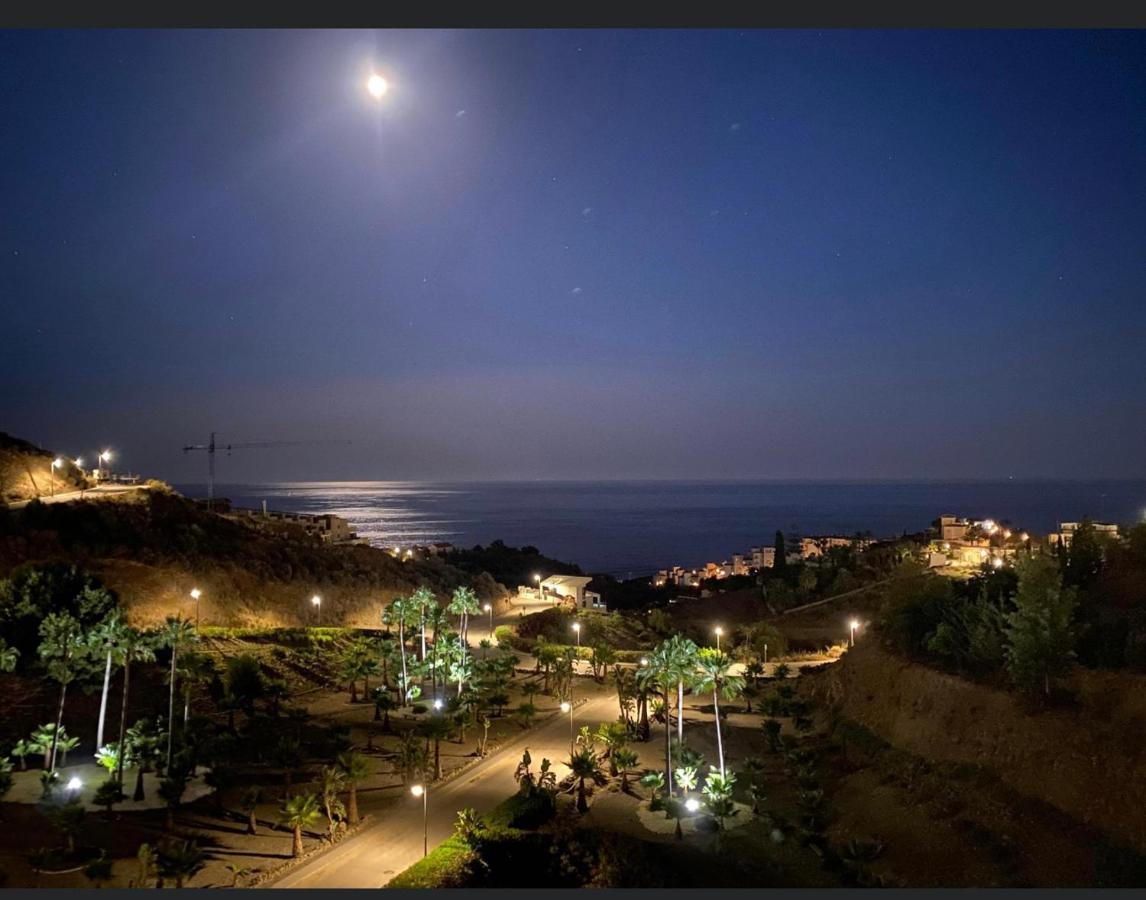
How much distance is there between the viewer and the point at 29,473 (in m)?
62.5

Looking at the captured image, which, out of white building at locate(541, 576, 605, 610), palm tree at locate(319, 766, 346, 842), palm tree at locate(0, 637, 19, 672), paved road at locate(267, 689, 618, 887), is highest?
palm tree at locate(0, 637, 19, 672)

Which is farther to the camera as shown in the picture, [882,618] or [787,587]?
[787,587]

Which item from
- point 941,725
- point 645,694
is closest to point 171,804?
point 645,694

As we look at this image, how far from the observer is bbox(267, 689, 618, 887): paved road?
1772 centimetres

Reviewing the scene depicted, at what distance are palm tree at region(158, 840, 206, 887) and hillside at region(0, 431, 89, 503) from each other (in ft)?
172

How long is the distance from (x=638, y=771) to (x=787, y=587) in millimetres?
37562

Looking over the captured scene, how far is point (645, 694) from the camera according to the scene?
28797 millimetres

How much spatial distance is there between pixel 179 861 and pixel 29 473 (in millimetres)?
60025

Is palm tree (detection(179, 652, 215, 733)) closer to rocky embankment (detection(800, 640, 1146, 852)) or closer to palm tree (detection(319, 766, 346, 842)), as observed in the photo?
palm tree (detection(319, 766, 346, 842))

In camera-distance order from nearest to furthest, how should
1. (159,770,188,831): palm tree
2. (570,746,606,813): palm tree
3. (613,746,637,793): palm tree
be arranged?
(159,770,188,831): palm tree < (570,746,606,813): palm tree < (613,746,637,793): palm tree

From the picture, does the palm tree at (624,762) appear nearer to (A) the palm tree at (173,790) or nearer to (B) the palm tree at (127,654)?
Answer: (A) the palm tree at (173,790)

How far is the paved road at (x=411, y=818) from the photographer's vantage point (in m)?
17.7

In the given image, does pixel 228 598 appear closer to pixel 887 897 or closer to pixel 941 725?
pixel 941 725

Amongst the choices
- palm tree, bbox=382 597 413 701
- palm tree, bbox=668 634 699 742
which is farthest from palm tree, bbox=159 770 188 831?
palm tree, bbox=668 634 699 742
